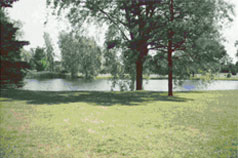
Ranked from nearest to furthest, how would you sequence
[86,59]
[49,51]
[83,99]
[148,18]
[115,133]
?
1. [115,133]
2. [83,99]
3. [148,18]
4. [86,59]
5. [49,51]

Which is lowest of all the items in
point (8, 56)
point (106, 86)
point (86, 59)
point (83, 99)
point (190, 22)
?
point (106, 86)

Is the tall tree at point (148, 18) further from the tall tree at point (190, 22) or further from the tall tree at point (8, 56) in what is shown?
the tall tree at point (8, 56)

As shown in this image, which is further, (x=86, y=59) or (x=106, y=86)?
(x=86, y=59)

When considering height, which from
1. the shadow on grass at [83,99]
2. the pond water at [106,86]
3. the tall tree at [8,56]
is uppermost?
the tall tree at [8,56]

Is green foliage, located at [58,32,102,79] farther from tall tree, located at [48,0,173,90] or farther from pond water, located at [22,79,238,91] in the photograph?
tall tree, located at [48,0,173,90]

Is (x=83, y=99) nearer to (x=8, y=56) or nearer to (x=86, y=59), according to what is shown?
(x=8, y=56)

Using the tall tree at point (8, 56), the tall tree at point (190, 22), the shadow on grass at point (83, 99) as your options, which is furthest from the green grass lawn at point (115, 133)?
the tall tree at point (8, 56)

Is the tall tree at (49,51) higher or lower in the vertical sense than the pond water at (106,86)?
higher

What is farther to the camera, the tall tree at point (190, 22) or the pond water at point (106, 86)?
the pond water at point (106, 86)

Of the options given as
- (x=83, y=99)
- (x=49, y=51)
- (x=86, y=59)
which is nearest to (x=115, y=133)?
(x=83, y=99)

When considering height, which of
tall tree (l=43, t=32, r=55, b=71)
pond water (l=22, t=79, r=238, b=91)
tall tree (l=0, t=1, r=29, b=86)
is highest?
tall tree (l=43, t=32, r=55, b=71)

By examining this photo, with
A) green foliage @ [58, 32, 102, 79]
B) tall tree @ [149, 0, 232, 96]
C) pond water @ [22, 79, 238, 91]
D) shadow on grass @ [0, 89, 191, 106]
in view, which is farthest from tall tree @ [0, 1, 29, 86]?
green foliage @ [58, 32, 102, 79]

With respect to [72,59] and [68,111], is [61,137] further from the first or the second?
[72,59]

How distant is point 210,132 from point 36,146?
20.9 ft
